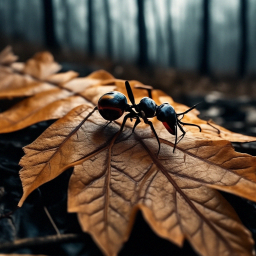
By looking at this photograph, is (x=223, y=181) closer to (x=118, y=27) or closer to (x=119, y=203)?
(x=119, y=203)

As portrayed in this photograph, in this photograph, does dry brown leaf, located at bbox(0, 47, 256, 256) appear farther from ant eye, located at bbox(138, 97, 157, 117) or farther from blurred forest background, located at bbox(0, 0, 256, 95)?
blurred forest background, located at bbox(0, 0, 256, 95)

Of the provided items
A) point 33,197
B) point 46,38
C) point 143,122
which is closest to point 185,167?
point 143,122

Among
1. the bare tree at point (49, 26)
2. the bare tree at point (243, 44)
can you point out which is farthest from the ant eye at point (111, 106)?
the bare tree at point (243, 44)

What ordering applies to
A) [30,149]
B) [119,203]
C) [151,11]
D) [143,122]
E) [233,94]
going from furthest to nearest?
[151,11] → [233,94] → [143,122] → [30,149] → [119,203]

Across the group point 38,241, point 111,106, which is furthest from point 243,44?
point 38,241

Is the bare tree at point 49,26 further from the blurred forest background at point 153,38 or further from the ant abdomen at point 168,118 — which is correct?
the ant abdomen at point 168,118

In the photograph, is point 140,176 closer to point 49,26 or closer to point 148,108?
point 148,108
